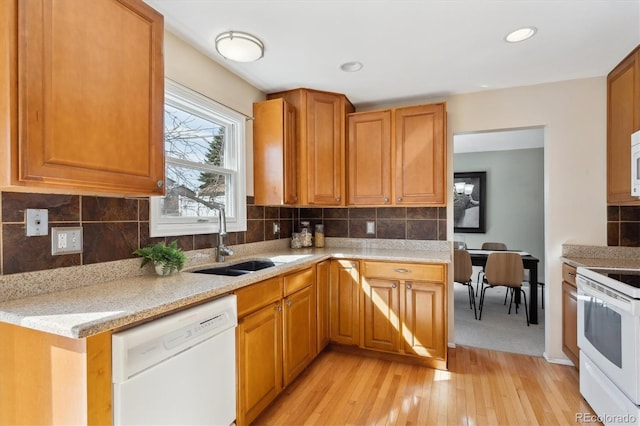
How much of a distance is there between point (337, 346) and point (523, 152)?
15.8ft

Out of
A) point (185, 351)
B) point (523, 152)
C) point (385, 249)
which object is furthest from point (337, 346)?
point (523, 152)

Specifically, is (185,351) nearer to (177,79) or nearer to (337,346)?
(177,79)

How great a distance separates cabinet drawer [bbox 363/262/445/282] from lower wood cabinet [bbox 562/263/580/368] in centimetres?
96

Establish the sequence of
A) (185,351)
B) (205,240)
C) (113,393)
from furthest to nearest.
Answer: (205,240)
(185,351)
(113,393)

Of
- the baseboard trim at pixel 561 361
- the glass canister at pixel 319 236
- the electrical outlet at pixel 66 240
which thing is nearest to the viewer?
the electrical outlet at pixel 66 240

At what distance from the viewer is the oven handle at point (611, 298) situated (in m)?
1.59

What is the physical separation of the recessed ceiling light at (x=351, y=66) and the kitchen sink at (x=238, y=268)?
63.2 inches

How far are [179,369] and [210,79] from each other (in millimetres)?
1903

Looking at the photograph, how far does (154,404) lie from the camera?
3.82 feet

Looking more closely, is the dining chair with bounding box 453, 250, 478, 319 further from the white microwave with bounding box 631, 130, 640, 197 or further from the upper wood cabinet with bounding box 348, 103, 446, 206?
the white microwave with bounding box 631, 130, 640, 197

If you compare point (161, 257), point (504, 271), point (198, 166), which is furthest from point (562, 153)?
point (161, 257)

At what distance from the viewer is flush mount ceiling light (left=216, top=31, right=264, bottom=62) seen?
192cm

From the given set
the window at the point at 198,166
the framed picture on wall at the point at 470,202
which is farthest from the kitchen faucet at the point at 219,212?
the framed picture on wall at the point at 470,202

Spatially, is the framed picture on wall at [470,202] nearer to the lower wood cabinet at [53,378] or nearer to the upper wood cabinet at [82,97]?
the upper wood cabinet at [82,97]
